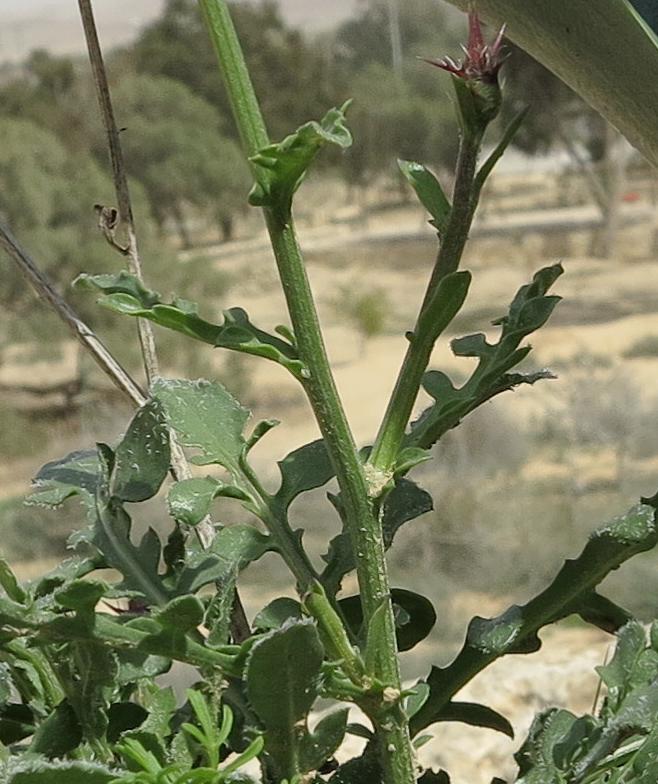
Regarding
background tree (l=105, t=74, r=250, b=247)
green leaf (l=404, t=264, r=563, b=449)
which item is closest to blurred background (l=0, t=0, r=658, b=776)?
background tree (l=105, t=74, r=250, b=247)

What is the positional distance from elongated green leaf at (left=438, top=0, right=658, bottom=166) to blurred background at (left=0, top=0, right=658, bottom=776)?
1.84m

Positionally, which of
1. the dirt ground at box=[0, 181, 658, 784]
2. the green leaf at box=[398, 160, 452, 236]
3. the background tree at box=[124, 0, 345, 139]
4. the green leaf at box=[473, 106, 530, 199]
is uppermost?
the background tree at box=[124, 0, 345, 139]

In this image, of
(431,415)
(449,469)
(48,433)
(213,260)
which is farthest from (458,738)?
(213,260)

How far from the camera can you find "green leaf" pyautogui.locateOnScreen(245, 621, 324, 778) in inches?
9.5

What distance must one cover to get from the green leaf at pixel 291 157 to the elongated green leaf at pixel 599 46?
0.18 feet

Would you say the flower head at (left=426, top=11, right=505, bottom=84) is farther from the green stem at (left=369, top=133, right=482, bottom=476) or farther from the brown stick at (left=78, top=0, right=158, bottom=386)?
the brown stick at (left=78, top=0, right=158, bottom=386)

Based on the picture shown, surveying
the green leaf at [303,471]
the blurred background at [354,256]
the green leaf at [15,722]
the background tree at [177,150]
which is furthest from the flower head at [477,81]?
the background tree at [177,150]

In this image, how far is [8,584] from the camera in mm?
263

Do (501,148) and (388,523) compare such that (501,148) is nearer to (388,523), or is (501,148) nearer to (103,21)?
(388,523)

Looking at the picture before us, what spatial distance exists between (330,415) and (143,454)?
7 cm

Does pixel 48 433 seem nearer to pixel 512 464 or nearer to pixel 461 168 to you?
pixel 512 464

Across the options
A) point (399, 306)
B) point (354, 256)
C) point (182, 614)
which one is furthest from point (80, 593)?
point (354, 256)

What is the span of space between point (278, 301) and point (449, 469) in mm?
1505

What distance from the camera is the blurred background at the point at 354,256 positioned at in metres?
2.76
